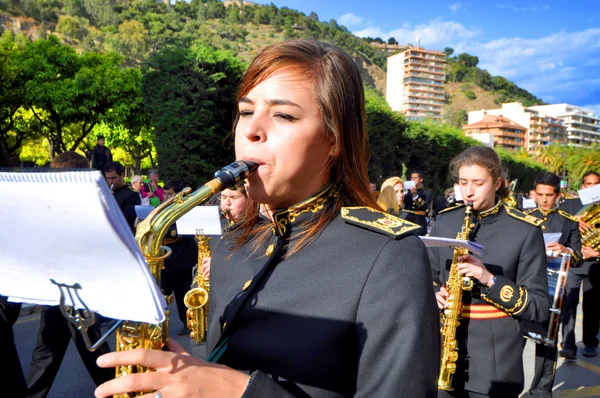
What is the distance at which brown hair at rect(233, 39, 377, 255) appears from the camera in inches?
57.2

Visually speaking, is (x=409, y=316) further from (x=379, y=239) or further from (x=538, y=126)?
(x=538, y=126)

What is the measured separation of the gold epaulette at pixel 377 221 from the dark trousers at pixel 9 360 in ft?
7.85

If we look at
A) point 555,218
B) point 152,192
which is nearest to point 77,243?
point 555,218

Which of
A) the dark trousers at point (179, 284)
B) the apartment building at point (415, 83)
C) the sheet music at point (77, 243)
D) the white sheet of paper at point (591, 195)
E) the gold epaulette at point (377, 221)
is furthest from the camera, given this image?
the apartment building at point (415, 83)

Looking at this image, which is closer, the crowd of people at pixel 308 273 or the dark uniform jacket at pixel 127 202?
the crowd of people at pixel 308 273

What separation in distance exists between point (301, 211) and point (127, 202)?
5.53m

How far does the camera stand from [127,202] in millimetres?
6512

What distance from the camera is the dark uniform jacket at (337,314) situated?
3.89 ft

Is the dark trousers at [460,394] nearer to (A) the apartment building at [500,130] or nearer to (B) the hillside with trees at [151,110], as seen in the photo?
(B) the hillside with trees at [151,110]

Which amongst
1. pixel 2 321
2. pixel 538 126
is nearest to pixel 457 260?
pixel 2 321

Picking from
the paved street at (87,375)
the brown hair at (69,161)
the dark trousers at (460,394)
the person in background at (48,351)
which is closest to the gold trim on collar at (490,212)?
the dark trousers at (460,394)

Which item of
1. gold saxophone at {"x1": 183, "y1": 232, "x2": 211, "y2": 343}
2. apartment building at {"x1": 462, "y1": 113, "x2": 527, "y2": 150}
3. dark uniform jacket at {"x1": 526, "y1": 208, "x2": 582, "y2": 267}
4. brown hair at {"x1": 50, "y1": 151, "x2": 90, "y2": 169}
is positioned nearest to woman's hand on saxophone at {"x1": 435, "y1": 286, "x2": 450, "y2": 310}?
gold saxophone at {"x1": 183, "y1": 232, "x2": 211, "y2": 343}

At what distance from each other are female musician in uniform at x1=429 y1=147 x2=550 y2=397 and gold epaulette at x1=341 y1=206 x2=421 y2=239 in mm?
1616

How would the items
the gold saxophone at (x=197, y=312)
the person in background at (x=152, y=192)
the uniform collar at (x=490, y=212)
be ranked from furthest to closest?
the person in background at (x=152, y=192) → the uniform collar at (x=490, y=212) → the gold saxophone at (x=197, y=312)
